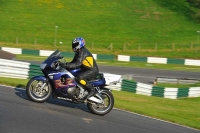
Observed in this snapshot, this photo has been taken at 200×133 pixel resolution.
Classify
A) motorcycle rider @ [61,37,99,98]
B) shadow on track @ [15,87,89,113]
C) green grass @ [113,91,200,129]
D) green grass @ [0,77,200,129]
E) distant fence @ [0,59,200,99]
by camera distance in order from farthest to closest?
1. distant fence @ [0,59,200,99]
2. green grass @ [113,91,200,129]
3. green grass @ [0,77,200,129]
4. shadow on track @ [15,87,89,113]
5. motorcycle rider @ [61,37,99,98]

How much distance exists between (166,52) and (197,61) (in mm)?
5362

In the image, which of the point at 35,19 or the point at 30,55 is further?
the point at 35,19

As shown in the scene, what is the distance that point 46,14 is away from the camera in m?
46.8

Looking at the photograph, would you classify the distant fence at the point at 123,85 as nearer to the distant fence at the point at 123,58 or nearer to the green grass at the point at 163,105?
the green grass at the point at 163,105

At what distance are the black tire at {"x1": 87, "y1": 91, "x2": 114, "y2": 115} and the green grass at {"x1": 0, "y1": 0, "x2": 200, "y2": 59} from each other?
93.1 feet

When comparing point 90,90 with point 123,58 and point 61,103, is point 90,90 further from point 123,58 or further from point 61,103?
point 123,58

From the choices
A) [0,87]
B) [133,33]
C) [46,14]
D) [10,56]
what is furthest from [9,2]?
[0,87]

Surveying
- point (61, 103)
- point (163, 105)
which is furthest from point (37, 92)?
point (163, 105)

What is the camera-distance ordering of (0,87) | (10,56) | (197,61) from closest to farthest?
(0,87), (10,56), (197,61)

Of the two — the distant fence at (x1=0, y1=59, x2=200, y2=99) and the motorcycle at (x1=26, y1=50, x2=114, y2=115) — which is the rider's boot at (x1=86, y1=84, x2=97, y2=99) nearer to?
the motorcycle at (x1=26, y1=50, x2=114, y2=115)

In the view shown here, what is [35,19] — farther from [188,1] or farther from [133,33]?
[188,1]

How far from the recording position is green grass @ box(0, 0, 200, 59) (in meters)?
40.6

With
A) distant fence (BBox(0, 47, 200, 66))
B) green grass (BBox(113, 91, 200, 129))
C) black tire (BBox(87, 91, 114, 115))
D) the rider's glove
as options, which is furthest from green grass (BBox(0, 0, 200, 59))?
the rider's glove

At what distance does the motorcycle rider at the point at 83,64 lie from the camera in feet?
32.2
